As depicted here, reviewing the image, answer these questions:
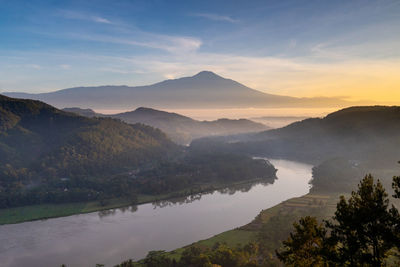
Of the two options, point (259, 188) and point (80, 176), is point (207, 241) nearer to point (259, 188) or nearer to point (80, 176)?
point (259, 188)

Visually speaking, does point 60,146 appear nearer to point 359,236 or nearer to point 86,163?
point 86,163

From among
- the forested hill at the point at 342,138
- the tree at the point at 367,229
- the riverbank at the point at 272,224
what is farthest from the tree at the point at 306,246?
the forested hill at the point at 342,138

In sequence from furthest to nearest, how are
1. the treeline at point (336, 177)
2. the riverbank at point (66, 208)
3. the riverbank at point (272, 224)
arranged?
the treeline at point (336, 177)
the riverbank at point (66, 208)
the riverbank at point (272, 224)

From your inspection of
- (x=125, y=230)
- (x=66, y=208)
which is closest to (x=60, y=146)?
(x=66, y=208)

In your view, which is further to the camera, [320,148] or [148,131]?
[148,131]

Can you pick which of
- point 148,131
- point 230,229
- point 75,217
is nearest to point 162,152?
point 148,131

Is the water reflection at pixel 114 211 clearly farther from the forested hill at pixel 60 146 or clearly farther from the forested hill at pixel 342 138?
the forested hill at pixel 342 138
